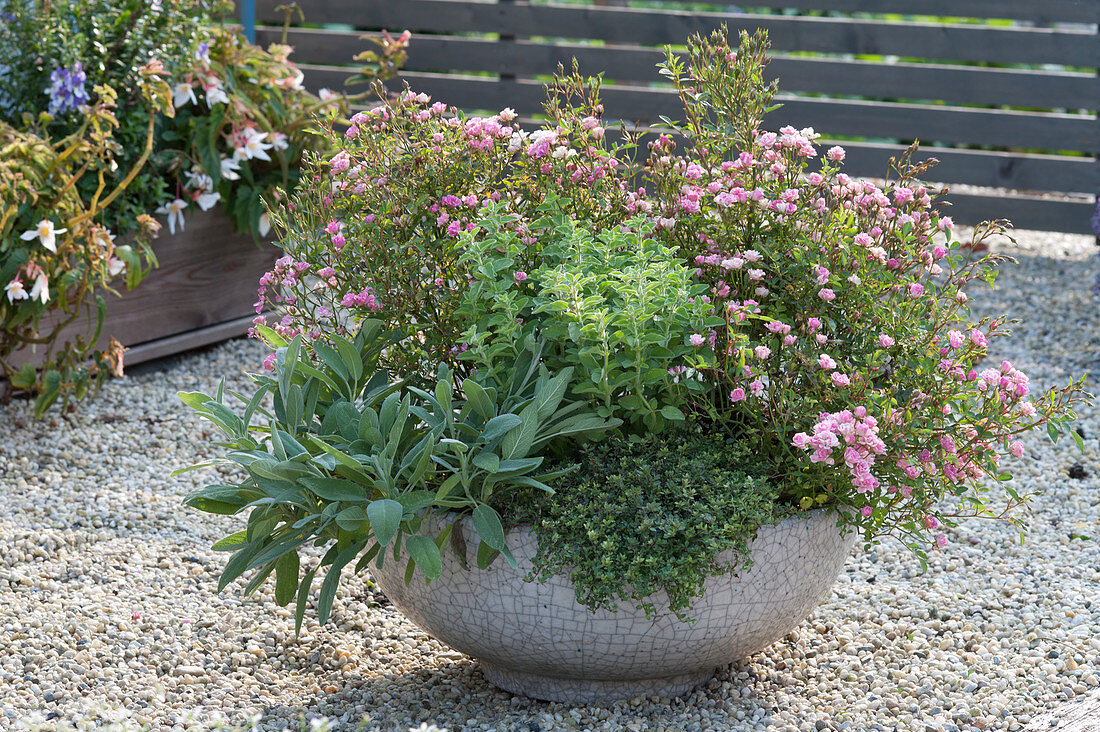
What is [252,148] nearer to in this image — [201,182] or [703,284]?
[201,182]

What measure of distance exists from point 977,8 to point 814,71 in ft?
2.72

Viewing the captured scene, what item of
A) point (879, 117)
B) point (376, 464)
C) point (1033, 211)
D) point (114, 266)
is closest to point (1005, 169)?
point (1033, 211)

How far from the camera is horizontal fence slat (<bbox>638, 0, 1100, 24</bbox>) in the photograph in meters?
5.03

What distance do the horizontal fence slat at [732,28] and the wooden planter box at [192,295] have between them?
Answer: 222 centimetres

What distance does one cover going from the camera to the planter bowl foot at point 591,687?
1.90 meters

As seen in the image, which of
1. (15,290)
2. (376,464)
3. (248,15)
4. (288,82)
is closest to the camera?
(376,464)

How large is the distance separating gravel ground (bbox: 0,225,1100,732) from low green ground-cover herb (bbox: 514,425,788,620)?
1.02 ft

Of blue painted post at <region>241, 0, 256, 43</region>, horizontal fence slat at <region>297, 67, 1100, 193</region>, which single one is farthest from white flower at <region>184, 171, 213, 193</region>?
horizontal fence slat at <region>297, 67, 1100, 193</region>

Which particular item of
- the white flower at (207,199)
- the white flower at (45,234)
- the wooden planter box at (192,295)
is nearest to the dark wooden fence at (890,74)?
the wooden planter box at (192,295)

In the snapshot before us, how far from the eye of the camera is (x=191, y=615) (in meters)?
2.29

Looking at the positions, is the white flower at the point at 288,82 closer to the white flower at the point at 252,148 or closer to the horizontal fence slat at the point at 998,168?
the white flower at the point at 252,148

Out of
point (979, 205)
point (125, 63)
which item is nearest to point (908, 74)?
point (979, 205)

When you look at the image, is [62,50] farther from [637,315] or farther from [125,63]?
[637,315]

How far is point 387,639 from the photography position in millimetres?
2270
